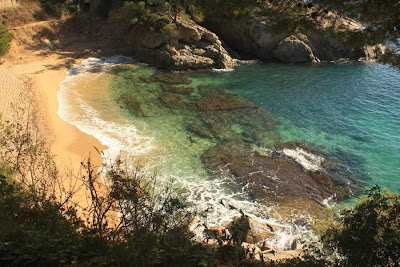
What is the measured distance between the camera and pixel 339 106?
1035 inches

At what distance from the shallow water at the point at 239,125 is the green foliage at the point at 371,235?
14.8 ft

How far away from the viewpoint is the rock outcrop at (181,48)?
32.4 m

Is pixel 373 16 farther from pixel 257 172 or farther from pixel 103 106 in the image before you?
pixel 103 106

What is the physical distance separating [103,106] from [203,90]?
29.6 ft

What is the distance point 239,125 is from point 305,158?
537 centimetres

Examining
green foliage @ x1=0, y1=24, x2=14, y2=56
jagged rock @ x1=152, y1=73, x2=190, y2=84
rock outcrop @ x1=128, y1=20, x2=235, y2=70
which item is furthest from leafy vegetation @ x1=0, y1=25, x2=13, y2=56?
jagged rock @ x1=152, y1=73, x2=190, y2=84

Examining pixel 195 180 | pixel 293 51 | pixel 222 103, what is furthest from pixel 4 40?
pixel 293 51

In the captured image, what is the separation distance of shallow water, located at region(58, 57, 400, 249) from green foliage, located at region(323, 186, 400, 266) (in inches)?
177

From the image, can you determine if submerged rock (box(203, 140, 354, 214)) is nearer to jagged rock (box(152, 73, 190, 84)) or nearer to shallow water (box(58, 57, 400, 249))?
shallow water (box(58, 57, 400, 249))

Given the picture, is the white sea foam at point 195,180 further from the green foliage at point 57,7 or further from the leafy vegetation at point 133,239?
the green foliage at point 57,7

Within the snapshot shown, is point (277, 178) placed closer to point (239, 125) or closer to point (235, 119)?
point (239, 125)

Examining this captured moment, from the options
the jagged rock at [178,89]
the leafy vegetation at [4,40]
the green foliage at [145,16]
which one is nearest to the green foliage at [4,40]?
the leafy vegetation at [4,40]

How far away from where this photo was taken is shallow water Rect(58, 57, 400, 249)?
16.7 meters

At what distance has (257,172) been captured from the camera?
17.6 m
